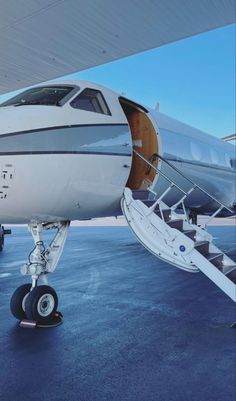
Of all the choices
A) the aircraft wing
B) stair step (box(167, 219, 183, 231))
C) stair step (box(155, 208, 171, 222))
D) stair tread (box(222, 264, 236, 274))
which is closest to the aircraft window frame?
stair step (box(155, 208, 171, 222))

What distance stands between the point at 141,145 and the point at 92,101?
62.7 inches

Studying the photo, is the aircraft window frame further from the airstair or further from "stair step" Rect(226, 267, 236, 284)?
"stair step" Rect(226, 267, 236, 284)

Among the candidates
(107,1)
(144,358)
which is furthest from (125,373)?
(107,1)

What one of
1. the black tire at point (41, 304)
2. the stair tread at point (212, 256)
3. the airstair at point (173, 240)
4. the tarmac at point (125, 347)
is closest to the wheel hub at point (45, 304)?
the black tire at point (41, 304)

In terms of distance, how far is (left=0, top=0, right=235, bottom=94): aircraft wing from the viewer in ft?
31.5

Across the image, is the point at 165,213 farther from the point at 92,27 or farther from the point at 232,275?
the point at 92,27

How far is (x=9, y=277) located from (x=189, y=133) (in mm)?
5672

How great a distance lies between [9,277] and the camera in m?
9.28

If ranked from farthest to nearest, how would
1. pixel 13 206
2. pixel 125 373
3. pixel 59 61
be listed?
pixel 59 61
pixel 13 206
pixel 125 373

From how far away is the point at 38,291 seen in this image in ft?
18.1

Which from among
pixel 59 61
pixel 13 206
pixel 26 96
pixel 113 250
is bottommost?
pixel 113 250

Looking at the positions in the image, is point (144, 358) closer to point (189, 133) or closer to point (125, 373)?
point (125, 373)

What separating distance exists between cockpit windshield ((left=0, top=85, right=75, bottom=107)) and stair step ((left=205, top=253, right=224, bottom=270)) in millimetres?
3096

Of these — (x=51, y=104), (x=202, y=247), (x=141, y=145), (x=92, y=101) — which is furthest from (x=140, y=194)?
(x=51, y=104)
